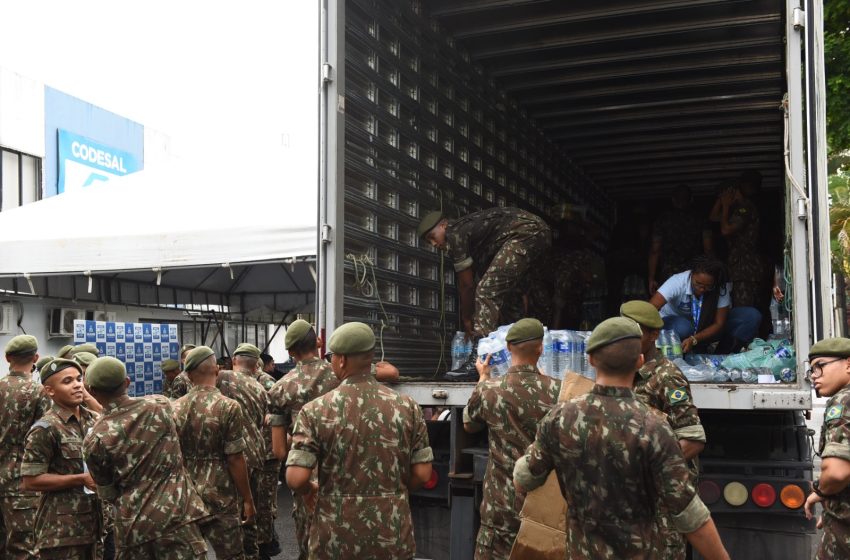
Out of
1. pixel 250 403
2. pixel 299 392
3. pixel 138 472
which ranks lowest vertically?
pixel 138 472

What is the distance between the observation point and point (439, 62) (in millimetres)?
6434

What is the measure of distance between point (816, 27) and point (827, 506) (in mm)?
2234


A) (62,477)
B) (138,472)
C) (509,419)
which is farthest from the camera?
(62,477)

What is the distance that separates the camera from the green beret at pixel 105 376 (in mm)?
3979

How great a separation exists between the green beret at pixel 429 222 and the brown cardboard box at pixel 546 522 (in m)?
2.27

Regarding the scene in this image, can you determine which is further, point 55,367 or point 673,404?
point 55,367

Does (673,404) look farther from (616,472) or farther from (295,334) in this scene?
(295,334)

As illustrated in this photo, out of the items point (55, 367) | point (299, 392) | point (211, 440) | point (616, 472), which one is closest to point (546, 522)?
point (616, 472)

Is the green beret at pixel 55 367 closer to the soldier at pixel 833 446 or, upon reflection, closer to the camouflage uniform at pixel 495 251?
the camouflage uniform at pixel 495 251

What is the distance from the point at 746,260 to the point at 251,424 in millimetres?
3935

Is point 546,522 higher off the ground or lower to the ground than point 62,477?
lower

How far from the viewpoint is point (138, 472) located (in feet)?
13.0

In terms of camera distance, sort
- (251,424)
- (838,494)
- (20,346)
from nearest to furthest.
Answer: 1. (838,494)
2. (20,346)
3. (251,424)

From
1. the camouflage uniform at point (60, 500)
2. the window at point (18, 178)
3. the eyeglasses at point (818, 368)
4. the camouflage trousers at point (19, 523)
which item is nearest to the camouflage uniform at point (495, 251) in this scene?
the eyeglasses at point (818, 368)
